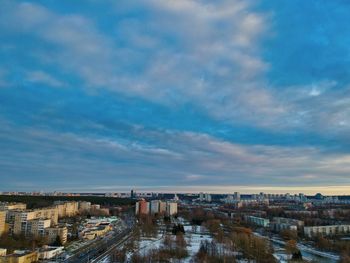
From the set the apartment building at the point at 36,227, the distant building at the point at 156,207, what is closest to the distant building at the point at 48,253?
the apartment building at the point at 36,227

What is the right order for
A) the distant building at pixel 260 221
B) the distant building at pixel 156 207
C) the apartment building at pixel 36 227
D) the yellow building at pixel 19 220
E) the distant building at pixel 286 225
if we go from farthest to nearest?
the distant building at pixel 156 207
the distant building at pixel 260 221
the distant building at pixel 286 225
the yellow building at pixel 19 220
the apartment building at pixel 36 227

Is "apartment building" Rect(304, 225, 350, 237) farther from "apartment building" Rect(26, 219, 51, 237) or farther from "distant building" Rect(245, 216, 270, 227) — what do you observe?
"apartment building" Rect(26, 219, 51, 237)

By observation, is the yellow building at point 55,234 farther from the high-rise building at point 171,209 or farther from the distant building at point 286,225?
the high-rise building at point 171,209

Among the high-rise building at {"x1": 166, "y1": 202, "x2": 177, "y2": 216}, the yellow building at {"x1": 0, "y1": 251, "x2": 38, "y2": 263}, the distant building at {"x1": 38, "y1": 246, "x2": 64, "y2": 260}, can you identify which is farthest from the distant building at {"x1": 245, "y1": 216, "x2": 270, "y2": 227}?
the yellow building at {"x1": 0, "y1": 251, "x2": 38, "y2": 263}

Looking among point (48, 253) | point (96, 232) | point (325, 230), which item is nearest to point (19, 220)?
point (96, 232)

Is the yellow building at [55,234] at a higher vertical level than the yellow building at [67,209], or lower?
lower

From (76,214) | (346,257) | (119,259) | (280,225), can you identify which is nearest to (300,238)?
(280,225)

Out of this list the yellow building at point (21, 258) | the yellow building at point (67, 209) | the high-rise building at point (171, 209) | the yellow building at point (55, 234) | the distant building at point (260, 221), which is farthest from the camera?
the high-rise building at point (171, 209)

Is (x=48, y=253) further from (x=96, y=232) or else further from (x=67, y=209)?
(x=67, y=209)

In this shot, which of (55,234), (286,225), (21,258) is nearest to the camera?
(21,258)
